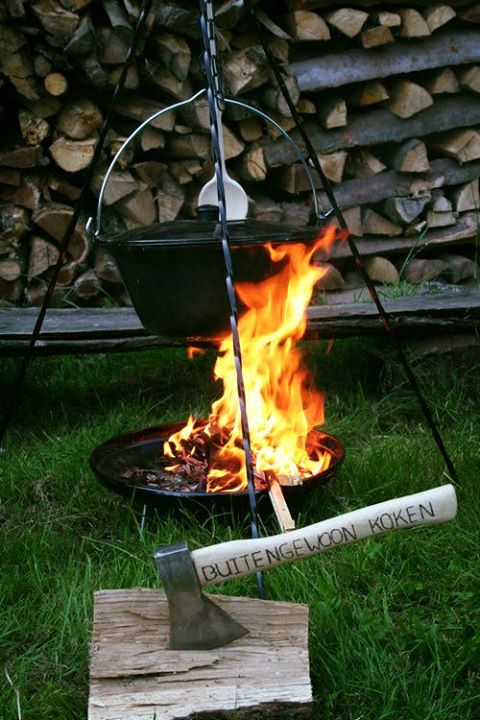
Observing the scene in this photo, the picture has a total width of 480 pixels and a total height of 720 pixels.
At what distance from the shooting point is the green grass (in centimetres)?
191

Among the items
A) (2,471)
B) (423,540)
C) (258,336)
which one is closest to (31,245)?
(2,471)

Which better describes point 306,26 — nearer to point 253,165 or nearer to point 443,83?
point 253,165

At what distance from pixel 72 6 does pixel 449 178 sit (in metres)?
1.95

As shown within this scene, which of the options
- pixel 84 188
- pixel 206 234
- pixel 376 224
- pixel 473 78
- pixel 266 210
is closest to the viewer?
pixel 206 234

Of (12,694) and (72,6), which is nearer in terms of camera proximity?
(12,694)

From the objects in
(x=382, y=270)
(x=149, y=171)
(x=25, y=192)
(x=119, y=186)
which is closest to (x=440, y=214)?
(x=382, y=270)

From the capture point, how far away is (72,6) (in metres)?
3.56

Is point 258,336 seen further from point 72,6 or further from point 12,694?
point 72,6

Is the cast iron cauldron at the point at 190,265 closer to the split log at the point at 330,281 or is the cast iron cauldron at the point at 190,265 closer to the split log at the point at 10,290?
the split log at the point at 10,290

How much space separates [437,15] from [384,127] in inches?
20.7

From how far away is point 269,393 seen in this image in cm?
279

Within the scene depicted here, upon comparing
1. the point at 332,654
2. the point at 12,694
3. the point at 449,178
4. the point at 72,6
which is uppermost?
the point at 72,6

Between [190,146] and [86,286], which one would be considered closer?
[190,146]

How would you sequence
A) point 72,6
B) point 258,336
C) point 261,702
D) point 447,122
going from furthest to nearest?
point 447,122
point 72,6
point 258,336
point 261,702
